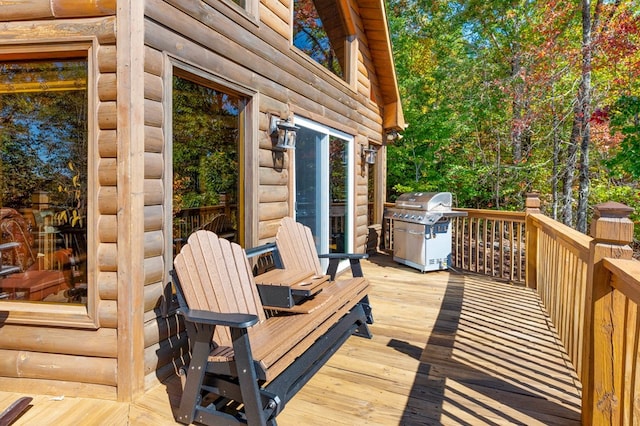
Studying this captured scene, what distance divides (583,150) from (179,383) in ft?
27.7

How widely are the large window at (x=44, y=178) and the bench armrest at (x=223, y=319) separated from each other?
3.13 ft

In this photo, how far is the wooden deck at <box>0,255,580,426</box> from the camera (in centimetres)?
201

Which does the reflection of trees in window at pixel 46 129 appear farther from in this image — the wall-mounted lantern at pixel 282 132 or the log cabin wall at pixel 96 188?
the wall-mounted lantern at pixel 282 132

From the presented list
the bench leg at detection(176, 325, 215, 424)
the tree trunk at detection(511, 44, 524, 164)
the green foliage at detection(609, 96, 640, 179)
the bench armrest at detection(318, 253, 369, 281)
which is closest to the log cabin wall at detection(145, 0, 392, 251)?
the bench armrest at detection(318, 253, 369, 281)

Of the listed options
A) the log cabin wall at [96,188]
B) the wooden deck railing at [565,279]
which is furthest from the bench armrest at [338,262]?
the log cabin wall at [96,188]

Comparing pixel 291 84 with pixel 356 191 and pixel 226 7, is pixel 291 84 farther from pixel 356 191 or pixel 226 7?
pixel 356 191

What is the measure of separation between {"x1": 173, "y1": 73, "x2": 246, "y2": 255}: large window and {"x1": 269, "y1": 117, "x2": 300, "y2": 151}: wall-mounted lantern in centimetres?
41

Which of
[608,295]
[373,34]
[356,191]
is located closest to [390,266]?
[356,191]

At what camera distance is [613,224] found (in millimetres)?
1673

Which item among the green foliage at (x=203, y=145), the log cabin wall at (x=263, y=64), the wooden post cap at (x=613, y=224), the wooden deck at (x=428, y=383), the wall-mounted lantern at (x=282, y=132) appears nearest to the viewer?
the wooden post cap at (x=613, y=224)

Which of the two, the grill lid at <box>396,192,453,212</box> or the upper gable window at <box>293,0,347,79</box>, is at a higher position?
the upper gable window at <box>293,0,347,79</box>

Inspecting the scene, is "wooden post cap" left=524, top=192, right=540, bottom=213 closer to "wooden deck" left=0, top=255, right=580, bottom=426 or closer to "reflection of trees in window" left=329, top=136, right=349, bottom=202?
"wooden deck" left=0, top=255, right=580, bottom=426

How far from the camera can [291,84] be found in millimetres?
4059

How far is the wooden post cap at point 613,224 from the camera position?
1.64 metres
